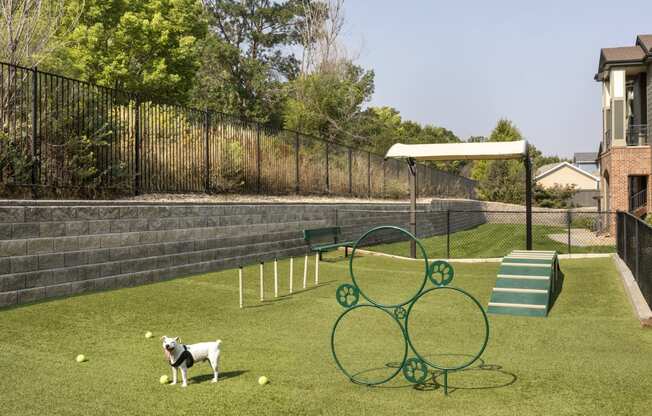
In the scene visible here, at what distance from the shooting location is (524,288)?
10.7 meters

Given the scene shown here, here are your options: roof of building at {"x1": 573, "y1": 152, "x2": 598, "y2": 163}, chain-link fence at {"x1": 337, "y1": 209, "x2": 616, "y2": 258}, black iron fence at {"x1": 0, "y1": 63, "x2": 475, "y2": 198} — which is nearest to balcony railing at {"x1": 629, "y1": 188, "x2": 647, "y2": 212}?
chain-link fence at {"x1": 337, "y1": 209, "x2": 616, "y2": 258}

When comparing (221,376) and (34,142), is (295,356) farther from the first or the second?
(34,142)

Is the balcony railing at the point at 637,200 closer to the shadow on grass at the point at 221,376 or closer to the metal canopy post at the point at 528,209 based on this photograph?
the metal canopy post at the point at 528,209

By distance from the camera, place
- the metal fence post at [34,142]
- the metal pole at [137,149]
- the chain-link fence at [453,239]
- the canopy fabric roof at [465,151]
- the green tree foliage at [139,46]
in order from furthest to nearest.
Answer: the green tree foliage at [139,46], the chain-link fence at [453,239], the canopy fabric roof at [465,151], the metal pole at [137,149], the metal fence post at [34,142]

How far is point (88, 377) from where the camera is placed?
634 centimetres

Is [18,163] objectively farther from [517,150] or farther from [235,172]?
[517,150]

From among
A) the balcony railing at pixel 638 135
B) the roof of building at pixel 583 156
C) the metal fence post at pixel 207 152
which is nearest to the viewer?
the metal fence post at pixel 207 152

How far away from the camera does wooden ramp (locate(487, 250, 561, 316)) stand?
33.5 ft

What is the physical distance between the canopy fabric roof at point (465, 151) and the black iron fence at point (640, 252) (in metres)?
4.66

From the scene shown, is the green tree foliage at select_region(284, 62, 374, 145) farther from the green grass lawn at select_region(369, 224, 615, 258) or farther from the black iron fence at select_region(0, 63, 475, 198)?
the black iron fence at select_region(0, 63, 475, 198)

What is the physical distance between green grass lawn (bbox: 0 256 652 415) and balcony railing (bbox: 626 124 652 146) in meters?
15.1

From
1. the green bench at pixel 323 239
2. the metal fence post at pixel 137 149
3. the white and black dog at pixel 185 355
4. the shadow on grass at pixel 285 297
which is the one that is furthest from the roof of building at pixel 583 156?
the white and black dog at pixel 185 355

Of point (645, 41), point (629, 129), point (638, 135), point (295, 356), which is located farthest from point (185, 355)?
point (629, 129)

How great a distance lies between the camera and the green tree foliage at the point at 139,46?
40.0m
